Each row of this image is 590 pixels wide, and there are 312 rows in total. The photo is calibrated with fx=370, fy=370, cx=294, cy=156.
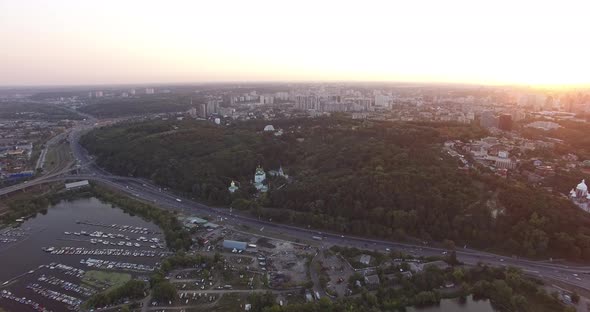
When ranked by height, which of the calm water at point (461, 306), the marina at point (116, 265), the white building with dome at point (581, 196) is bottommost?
the calm water at point (461, 306)

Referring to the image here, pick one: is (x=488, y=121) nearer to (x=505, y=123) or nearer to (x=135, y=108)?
(x=505, y=123)

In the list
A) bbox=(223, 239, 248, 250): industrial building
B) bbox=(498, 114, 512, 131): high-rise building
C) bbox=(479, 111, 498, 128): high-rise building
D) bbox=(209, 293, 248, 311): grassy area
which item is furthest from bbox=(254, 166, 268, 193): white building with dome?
bbox=(498, 114, 512, 131): high-rise building

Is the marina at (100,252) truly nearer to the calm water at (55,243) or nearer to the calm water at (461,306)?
the calm water at (55,243)

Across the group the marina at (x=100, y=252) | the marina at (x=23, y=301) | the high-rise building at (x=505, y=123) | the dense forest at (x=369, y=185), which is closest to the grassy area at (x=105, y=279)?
the marina at (x=100, y=252)

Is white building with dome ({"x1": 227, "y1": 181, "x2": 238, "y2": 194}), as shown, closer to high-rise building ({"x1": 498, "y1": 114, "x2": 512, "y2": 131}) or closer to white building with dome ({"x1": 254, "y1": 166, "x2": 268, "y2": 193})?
white building with dome ({"x1": 254, "y1": 166, "x2": 268, "y2": 193})

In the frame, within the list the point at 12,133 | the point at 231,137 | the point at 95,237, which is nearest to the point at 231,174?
the point at 231,137

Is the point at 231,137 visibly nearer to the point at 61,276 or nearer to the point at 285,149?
the point at 285,149
